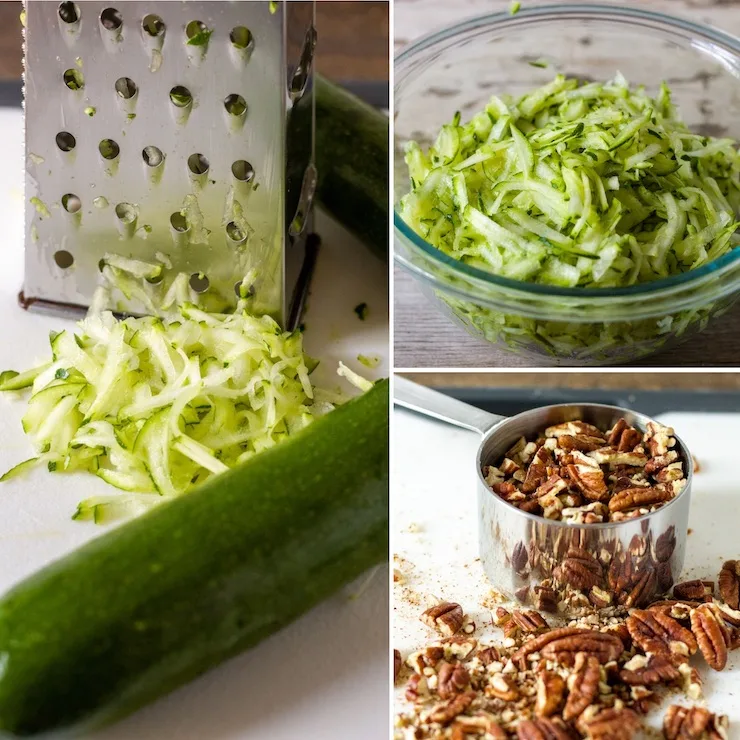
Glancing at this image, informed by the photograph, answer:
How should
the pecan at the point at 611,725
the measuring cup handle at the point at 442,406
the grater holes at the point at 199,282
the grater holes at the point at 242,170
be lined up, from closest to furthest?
1. the pecan at the point at 611,725
2. the measuring cup handle at the point at 442,406
3. the grater holes at the point at 242,170
4. the grater holes at the point at 199,282

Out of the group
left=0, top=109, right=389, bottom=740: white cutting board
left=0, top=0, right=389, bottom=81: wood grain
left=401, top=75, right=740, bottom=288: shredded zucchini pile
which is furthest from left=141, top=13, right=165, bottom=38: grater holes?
left=0, top=0, right=389, bottom=81: wood grain

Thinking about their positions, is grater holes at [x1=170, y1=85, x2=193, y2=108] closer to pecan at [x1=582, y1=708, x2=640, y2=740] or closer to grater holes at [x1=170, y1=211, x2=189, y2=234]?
grater holes at [x1=170, y1=211, x2=189, y2=234]

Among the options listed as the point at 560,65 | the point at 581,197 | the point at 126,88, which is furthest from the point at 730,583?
the point at 126,88

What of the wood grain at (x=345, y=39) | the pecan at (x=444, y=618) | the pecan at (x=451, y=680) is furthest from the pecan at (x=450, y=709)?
the wood grain at (x=345, y=39)

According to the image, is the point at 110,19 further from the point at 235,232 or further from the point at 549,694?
the point at 549,694

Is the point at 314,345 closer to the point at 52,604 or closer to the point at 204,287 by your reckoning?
the point at 204,287

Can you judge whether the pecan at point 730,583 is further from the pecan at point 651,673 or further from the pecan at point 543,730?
the pecan at point 543,730

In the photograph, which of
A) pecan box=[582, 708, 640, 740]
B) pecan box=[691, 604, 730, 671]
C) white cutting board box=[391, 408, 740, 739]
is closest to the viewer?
pecan box=[582, 708, 640, 740]
